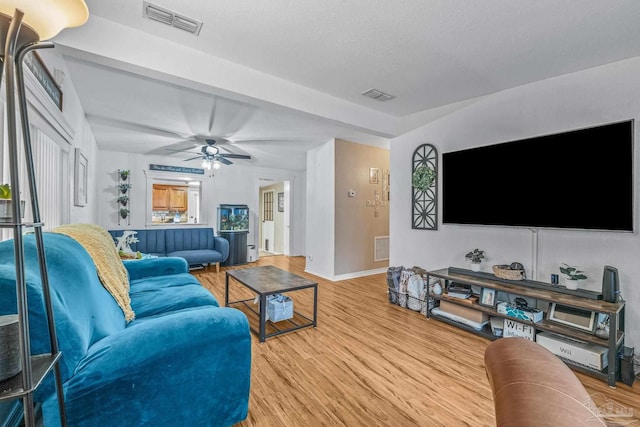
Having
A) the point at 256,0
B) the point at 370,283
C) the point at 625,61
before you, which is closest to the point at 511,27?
the point at 625,61

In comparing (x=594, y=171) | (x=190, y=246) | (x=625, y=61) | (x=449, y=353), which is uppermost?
(x=625, y=61)

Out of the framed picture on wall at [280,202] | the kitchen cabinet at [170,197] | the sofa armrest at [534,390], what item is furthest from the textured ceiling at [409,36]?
the framed picture on wall at [280,202]

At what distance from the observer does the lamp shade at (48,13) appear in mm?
819

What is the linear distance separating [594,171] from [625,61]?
900mm

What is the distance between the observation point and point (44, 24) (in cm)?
89

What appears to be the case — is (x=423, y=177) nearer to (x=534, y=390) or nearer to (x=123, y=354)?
(x=534, y=390)

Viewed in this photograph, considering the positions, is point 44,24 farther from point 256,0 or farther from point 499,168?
point 499,168

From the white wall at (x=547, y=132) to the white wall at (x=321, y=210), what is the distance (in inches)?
57.6

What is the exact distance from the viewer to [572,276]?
7.77 ft

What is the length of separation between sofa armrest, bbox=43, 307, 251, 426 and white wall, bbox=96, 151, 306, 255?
5.21m

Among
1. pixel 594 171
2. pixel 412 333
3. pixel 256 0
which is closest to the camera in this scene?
pixel 256 0

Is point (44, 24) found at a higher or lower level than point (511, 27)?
lower

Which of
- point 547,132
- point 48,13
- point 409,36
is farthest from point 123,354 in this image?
point 547,132

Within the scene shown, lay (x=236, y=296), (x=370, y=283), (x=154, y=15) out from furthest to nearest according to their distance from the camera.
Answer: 1. (x=370, y=283)
2. (x=236, y=296)
3. (x=154, y=15)
